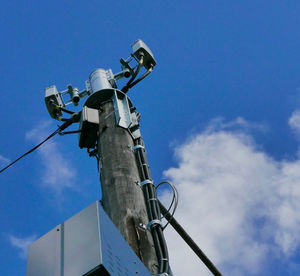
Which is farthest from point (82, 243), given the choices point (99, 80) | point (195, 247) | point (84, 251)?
point (99, 80)

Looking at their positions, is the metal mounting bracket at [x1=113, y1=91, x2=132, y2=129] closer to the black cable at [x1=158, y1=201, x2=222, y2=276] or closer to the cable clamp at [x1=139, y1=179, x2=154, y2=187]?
the cable clamp at [x1=139, y1=179, x2=154, y2=187]

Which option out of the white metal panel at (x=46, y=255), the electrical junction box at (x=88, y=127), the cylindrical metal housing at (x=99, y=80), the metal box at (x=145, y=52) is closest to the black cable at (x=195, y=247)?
the electrical junction box at (x=88, y=127)

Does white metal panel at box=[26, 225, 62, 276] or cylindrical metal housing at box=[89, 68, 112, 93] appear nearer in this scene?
white metal panel at box=[26, 225, 62, 276]

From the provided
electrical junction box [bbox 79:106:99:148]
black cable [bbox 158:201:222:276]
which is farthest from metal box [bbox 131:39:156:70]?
black cable [bbox 158:201:222:276]

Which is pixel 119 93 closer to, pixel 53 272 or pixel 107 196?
pixel 107 196

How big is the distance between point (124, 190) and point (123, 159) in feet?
1.36

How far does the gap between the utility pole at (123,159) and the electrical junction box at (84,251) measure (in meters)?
0.66

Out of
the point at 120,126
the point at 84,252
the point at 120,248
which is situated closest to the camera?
the point at 84,252

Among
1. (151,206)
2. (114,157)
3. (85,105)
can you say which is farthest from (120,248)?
(85,105)

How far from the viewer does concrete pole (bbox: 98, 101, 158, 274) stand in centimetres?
288

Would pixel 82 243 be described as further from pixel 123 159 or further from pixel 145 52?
pixel 145 52

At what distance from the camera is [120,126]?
4.10 metres

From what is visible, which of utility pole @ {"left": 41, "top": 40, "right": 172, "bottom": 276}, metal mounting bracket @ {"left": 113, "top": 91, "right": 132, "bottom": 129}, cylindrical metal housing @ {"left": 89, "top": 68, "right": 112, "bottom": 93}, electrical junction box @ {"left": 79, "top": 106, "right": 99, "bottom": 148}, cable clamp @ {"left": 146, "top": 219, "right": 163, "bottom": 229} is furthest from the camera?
cylindrical metal housing @ {"left": 89, "top": 68, "right": 112, "bottom": 93}

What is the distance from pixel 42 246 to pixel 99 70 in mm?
3501
